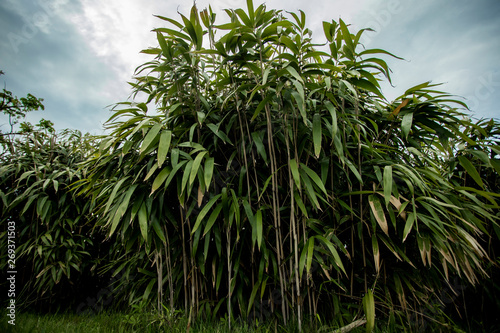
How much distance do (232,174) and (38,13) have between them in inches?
54.3

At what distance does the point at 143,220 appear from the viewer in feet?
3.90

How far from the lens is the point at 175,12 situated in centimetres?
132

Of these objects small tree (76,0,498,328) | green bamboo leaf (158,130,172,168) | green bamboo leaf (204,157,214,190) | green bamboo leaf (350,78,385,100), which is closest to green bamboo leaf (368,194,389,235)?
small tree (76,0,498,328)

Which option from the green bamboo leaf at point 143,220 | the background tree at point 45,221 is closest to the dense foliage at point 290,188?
the green bamboo leaf at point 143,220

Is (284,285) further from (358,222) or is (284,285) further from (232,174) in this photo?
(232,174)

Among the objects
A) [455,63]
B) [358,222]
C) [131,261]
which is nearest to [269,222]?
[358,222]

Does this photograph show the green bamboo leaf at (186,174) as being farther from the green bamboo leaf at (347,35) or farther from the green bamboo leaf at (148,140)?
the green bamboo leaf at (347,35)

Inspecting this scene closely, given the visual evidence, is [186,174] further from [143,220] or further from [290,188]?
[290,188]

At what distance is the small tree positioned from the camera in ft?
3.83

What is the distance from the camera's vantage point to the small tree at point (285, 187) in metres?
1.17

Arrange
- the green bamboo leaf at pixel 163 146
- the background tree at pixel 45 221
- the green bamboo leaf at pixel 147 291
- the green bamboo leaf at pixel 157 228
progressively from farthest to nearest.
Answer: the background tree at pixel 45 221 < the green bamboo leaf at pixel 147 291 < the green bamboo leaf at pixel 157 228 < the green bamboo leaf at pixel 163 146

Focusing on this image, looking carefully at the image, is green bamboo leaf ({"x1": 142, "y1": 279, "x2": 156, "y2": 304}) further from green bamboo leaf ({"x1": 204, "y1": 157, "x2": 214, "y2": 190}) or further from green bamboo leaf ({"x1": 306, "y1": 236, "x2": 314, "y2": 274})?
green bamboo leaf ({"x1": 306, "y1": 236, "x2": 314, "y2": 274})

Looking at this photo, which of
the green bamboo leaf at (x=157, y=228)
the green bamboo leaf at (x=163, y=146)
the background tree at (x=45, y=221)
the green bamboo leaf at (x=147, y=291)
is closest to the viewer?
the green bamboo leaf at (x=163, y=146)

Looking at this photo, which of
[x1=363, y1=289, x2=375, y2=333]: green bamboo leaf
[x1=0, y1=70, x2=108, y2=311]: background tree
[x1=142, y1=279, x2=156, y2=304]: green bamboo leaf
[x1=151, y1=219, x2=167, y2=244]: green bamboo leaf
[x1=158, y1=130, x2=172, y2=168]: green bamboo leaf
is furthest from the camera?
[x1=0, y1=70, x2=108, y2=311]: background tree
